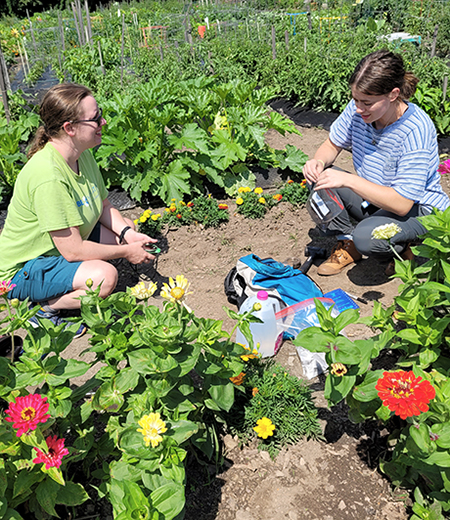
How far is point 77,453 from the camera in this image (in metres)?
1.64

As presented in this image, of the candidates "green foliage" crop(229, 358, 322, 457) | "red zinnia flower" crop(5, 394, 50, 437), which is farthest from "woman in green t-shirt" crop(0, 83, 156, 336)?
"red zinnia flower" crop(5, 394, 50, 437)

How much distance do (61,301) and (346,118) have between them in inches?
88.7

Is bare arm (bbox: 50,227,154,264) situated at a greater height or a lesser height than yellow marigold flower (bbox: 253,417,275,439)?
greater

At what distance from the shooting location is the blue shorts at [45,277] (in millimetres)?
2648

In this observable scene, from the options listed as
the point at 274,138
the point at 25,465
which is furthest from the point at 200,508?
the point at 274,138

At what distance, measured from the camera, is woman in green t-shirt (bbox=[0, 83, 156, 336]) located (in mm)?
2521

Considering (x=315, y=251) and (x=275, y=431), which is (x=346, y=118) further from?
(x=275, y=431)

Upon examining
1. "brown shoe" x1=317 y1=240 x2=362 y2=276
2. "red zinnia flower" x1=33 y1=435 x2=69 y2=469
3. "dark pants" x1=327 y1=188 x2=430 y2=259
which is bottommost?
"brown shoe" x1=317 y1=240 x2=362 y2=276

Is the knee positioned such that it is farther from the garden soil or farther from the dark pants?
the dark pants

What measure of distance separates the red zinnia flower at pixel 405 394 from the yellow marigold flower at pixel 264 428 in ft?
2.37

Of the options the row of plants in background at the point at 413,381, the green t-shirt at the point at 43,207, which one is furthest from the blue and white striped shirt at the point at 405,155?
the green t-shirt at the point at 43,207

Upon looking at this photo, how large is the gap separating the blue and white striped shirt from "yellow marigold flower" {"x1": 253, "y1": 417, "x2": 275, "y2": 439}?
64.8 inches

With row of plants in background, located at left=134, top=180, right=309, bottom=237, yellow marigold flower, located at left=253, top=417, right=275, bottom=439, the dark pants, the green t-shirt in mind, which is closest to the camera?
yellow marigold flower, located at left=253, top=417, right=275, bottom=439

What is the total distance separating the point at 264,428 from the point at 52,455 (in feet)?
3.09
